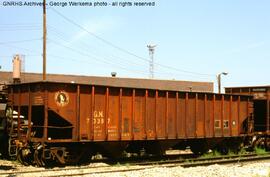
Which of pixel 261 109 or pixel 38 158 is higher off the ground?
pixel 261 109

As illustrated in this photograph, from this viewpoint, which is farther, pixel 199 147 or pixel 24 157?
pixel 199 147

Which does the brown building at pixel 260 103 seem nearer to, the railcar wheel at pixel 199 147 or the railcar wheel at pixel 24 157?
the railcar wheel at pixel 199 147

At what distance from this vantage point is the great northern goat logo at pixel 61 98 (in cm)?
1484

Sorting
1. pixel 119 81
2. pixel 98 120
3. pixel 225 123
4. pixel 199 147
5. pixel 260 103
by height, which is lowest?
pixel 199 147

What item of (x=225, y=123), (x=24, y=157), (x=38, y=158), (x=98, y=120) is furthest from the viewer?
(x=225, y=123)

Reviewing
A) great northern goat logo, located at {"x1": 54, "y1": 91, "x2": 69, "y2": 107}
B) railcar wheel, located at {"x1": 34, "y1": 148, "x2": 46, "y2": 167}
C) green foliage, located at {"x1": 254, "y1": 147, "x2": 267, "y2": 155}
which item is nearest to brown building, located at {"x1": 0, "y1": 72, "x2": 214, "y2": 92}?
railcar wheel, located at {"x1": 34, "y1": 148, "x2": 46, "y2": 167}

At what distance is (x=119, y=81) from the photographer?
46.8 metres

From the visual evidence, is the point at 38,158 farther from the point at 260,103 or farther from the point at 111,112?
the point at 260,103

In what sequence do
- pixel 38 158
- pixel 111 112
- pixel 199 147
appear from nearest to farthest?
pixel 38 158 < pixel 111 112 < pixel 199 147

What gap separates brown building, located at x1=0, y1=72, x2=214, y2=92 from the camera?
38.3m

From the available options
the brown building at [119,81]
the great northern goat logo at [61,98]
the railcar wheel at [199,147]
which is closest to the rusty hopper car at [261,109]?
the railcar wheel at [199,147]

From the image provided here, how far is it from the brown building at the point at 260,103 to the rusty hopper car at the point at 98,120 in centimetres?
462

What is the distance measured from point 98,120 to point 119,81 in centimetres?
3108

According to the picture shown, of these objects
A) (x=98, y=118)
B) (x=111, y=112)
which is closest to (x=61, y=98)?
(x=98, y=118)
